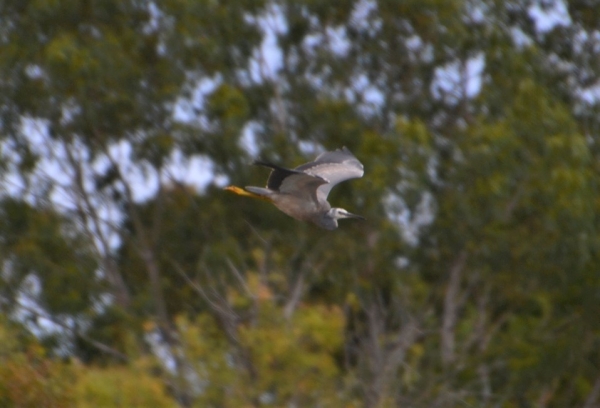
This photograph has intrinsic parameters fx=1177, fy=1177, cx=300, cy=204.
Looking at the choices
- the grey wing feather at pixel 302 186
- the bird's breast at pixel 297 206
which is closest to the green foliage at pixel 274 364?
the bird's breast at pixel 297 206

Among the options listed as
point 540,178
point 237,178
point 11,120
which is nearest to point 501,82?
point 540,178

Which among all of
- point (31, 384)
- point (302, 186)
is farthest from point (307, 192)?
point (31, 384)

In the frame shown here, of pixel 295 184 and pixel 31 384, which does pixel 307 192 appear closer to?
pixel 295 184

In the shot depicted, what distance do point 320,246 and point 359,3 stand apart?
3.66 metres

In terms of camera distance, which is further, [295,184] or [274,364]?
[274,364]

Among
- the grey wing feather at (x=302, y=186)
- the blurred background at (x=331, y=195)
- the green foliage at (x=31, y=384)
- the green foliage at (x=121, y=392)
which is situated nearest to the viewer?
the grey wing feather at (x=302, y=186)

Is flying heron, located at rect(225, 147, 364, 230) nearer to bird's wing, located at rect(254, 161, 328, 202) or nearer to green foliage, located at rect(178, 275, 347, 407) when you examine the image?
bird's wing, located at rect(254, 161, 328, 202)

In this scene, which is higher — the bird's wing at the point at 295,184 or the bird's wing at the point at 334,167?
the bird's wing at the point at 334,167

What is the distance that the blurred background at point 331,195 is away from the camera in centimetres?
1444

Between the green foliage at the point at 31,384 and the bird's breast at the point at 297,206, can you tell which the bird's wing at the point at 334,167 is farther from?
the green foliage at the point at 31,384

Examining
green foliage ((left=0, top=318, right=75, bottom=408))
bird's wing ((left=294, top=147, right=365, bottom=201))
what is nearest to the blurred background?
green foliage ((left=0, top=318, right=75, bottom=408))

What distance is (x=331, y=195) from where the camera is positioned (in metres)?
14.4

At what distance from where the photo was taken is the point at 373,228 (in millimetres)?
14562

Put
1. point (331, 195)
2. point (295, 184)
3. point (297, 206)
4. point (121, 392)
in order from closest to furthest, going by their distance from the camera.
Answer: point (295, 184) → point (297, 206) → point (121, 392) → point (331, 195)
